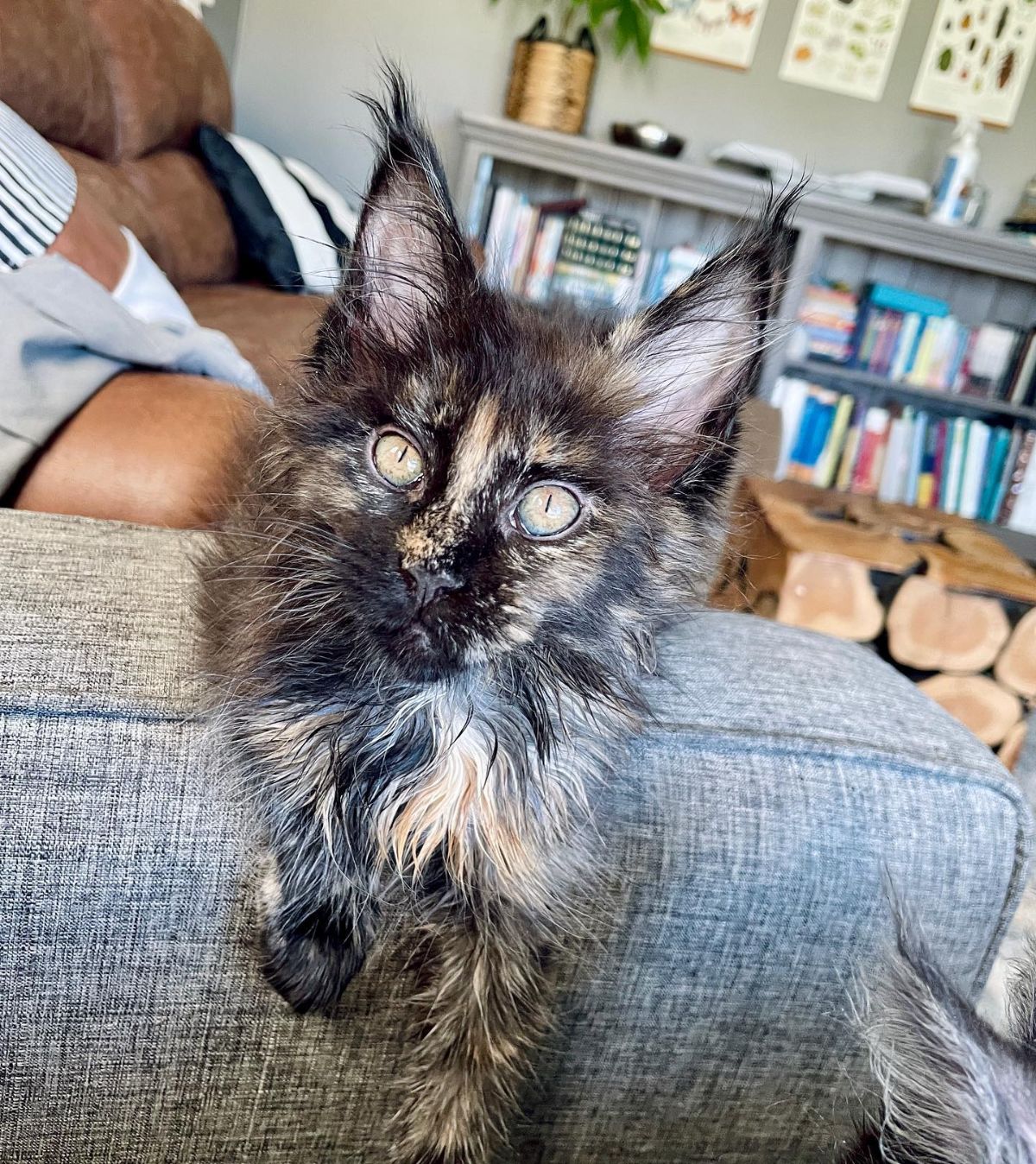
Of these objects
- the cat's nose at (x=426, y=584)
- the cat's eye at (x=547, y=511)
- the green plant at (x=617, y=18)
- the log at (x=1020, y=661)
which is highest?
the green plant at (x=617, y=18)

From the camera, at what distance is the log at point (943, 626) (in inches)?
91.7

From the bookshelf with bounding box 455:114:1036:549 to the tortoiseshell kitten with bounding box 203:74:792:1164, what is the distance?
2.35m

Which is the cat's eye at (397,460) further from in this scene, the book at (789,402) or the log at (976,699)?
the book at (789,402)

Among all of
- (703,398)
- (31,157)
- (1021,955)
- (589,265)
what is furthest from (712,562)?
(589,265)

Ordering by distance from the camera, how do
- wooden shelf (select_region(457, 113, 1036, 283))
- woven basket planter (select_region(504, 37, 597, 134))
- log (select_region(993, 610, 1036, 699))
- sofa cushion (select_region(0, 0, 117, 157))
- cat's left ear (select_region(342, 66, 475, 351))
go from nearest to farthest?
1. cat's left ear (select_region(342, 66, 475, 351))
2. sofa cushion (select_region(0, 0, 117, 157))
3. log (select_region(993, 610, 1036, 699))
4. wooden shelf (select_region(457, 113, 1036, 283))
5. woven basket planter (select_region(504, 37, 597, 134))

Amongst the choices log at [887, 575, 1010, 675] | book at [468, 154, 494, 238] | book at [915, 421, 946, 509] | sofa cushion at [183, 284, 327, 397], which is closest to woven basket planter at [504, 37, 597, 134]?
book at [468, 154, 494, 238]

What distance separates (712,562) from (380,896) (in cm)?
48

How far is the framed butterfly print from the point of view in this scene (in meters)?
3.83

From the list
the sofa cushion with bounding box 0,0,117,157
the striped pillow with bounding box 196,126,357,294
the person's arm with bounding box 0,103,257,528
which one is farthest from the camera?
the striped pillow with bounding box 196,126,357,294

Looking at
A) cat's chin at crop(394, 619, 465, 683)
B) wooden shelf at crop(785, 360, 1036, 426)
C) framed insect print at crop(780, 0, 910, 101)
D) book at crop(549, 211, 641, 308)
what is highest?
framed insect print at crop(780, 0, 910, 101)

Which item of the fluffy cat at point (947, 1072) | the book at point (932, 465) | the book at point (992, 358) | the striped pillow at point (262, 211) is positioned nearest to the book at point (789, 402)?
the book at point (932, 465)

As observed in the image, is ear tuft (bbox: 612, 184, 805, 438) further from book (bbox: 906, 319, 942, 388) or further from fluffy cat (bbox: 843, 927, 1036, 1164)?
book (bbox: 906, 319, 942, 388)

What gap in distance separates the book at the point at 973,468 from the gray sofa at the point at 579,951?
10.9 ft

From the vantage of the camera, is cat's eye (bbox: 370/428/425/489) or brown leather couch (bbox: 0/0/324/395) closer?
cat's eye (bbox: 370/428/425/489)
